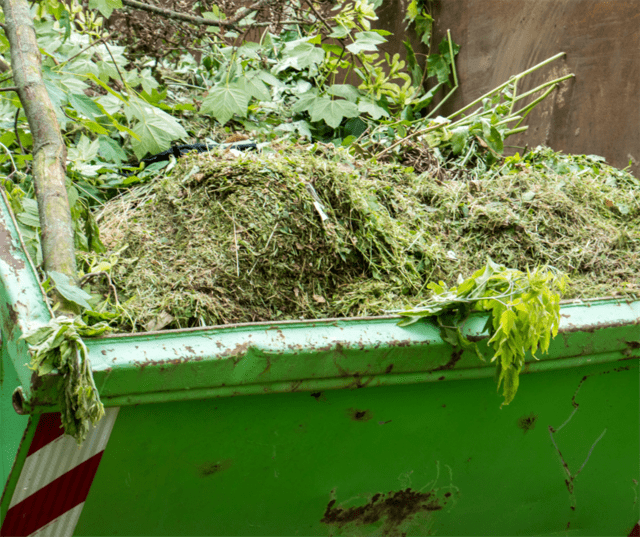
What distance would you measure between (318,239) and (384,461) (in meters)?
0.52

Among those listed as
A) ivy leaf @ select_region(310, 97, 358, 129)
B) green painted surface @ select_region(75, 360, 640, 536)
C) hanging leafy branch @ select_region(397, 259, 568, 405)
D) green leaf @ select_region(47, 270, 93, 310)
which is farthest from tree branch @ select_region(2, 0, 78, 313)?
ivy leaf @ select_region(310, 97, 358, 129)

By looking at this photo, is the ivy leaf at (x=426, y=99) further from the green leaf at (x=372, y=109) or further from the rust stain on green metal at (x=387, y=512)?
the rust stain on green metal at (x=387, y=512)

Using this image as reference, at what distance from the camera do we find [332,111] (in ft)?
7.95

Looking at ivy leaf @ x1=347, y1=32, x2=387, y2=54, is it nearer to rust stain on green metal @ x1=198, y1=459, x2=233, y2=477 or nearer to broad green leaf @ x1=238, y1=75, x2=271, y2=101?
broad green leaf @ x1=238, y1=75, x2=271, y2=101

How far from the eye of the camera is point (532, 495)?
1.39 m

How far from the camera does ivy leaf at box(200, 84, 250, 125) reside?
206 centimetres

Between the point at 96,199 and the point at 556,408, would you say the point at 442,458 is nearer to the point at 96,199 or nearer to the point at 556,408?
the point at 556,408

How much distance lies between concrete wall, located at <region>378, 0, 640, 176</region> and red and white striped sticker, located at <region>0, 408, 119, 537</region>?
229cm

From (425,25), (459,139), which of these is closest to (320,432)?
(459,139)

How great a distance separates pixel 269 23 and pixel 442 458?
6.71 ft

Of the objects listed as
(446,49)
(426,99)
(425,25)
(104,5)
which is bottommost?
(426,99)

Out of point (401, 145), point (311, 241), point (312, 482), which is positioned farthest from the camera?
point (401, 145)

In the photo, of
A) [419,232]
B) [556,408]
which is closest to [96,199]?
[419,232]

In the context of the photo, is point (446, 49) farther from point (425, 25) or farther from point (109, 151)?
point (109, 151)
